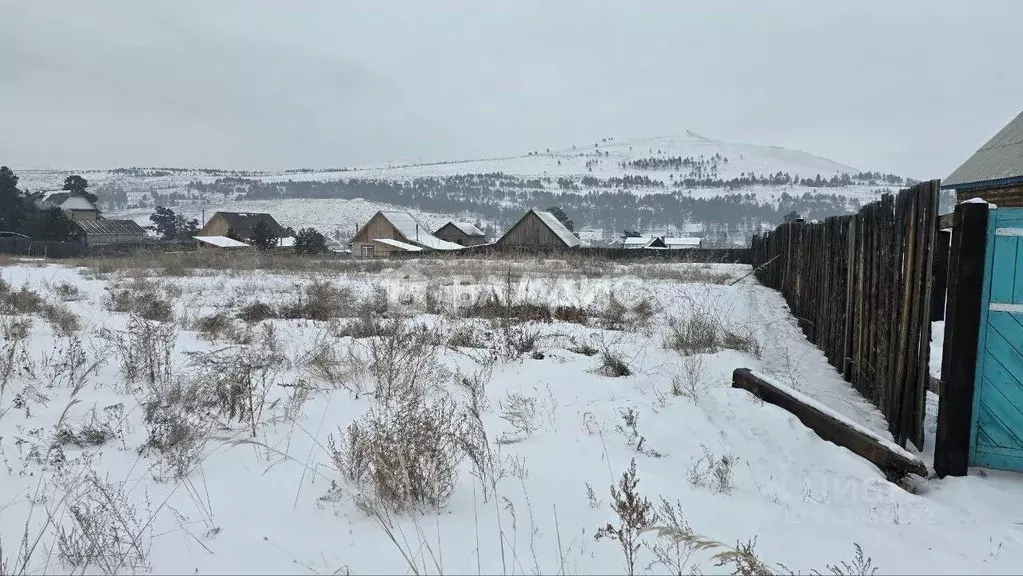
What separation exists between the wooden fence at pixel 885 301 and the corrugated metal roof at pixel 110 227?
7467 centimetres

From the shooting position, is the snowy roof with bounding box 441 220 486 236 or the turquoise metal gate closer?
the turquoise metal gate

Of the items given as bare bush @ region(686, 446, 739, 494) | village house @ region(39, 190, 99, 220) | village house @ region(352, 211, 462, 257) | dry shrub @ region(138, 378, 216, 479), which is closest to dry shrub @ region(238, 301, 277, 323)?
dry shrub @ region(138, 378, 216, 479)

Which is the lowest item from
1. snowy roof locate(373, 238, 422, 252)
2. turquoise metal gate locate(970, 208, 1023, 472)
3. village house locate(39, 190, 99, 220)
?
snowy roof locate(373, 238, 422, 252)

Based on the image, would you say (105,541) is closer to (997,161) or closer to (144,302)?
(144,302)

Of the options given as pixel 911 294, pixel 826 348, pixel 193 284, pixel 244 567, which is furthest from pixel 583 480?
pixel 193 284

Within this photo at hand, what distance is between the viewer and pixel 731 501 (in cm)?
290

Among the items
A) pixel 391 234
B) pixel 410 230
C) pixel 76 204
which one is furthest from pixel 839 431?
pixel 76 204

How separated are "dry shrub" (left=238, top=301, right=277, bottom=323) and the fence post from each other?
8260 millimetres

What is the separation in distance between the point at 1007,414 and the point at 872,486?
109cm

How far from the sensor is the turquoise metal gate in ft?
10.5

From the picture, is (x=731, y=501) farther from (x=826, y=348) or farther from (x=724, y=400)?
(x=826, y=348)

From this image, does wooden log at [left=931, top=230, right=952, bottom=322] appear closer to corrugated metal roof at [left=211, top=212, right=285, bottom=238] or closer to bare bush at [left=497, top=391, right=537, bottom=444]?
bare bush at [left=497, top=391, right=537, bottom=444]

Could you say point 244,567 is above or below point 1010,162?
below

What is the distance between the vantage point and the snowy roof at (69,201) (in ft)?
227
